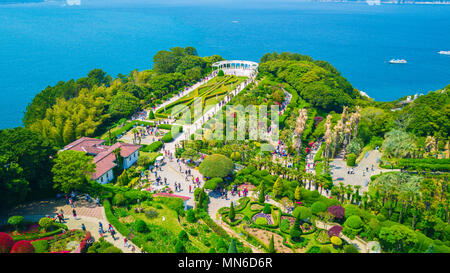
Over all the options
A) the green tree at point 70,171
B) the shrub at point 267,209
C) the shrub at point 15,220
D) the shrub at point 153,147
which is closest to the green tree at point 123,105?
the shrub at point 153,147

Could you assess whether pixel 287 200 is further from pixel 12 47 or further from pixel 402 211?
pixel 12 47

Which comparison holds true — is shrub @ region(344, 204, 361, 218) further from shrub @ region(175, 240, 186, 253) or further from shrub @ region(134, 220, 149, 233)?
shrub @ region(134, 220, 149, 233)

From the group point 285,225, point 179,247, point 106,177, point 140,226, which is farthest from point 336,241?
point 106,177

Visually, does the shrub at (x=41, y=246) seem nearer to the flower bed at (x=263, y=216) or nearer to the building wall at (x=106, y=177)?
the building wall at (x=106, y=177)

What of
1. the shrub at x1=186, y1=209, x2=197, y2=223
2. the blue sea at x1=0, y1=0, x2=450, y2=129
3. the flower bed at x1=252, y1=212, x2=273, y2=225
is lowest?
the flower bed at x1=252, y1=212, x2=273, y2=225

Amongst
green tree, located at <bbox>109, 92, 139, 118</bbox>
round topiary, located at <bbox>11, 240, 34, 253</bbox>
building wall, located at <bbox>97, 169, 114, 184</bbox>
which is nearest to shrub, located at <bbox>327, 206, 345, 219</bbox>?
building wall, located at <bbox>97, 169, 114, 184</bbox>

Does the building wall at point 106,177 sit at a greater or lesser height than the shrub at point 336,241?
greater
